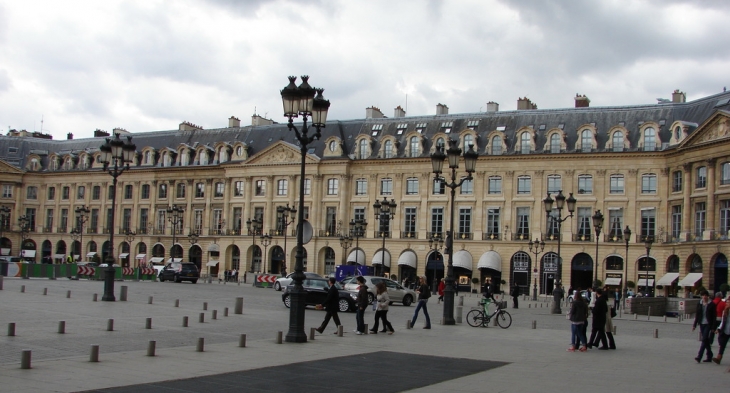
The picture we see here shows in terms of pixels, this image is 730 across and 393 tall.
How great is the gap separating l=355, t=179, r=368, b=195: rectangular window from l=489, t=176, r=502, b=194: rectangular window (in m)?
11.9

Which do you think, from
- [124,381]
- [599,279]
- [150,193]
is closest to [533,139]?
[599,279]

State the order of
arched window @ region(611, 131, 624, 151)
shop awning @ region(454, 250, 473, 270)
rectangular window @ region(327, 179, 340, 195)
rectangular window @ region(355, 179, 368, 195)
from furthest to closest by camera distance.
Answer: rectangular window @ region(327, 179, 340, 195) → rectangular window @ region(355, 179, 368, 195) → shop awning @ region(454, 250, 473, 270) → arched window @ region(611, 131, 624, 151)

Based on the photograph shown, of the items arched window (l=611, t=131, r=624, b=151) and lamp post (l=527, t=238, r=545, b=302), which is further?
arched window (l=611, t=131, r=624, b=151)

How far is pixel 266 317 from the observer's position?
29.9 meters

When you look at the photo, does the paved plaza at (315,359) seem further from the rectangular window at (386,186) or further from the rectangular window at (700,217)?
the rectangular window at (386,186)

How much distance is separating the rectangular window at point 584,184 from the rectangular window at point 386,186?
17.0 meters

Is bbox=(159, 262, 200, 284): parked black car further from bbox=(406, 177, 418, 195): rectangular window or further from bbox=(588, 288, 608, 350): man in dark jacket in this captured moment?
bbox=(588, 288, 608, 350): man in dark jacket

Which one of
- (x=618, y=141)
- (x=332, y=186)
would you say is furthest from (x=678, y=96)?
(x=332, y=186)

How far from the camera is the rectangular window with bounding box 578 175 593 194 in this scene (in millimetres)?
67062

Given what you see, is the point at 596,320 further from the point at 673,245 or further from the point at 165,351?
the point at 673,245

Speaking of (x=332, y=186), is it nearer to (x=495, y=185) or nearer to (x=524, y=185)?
(x=495, y=185)

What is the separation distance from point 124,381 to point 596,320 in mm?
13429

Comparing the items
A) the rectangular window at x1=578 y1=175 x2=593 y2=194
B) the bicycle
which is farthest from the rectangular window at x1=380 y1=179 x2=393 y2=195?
the bicycle

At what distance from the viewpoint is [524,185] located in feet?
227
